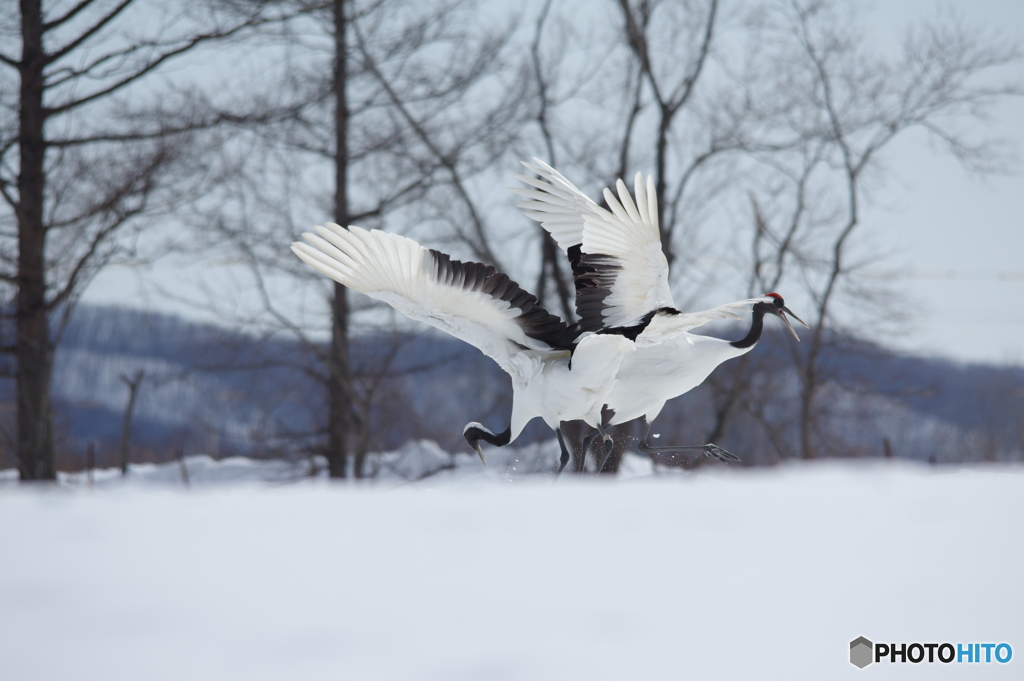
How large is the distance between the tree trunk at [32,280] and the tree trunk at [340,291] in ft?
10.6

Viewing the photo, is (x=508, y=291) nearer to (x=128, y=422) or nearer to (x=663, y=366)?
(x=663, y=366)

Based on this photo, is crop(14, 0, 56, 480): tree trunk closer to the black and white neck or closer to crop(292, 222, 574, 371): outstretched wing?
crop(292, 222, 574, 371): outstretched wing

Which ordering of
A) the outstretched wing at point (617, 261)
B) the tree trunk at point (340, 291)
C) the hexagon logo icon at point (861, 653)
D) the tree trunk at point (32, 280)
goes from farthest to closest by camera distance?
the tree trunk at point (340, 291)
the tree trunk at point (32, 280)
the outstretched wing at point (617, 261)
the hexagon logo icon at point (861, 653)

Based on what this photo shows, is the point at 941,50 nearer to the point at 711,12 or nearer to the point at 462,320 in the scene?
the point at 711,12

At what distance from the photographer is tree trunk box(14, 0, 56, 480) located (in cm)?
743

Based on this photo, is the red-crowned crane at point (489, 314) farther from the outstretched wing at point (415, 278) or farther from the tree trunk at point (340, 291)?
the tree trunk at point (340, 291)

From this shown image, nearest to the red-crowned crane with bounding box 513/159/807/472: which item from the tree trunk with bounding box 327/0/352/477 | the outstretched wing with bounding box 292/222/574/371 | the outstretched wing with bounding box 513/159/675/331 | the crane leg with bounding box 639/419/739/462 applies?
the outstretched wing with bounding box 513/159/675/331

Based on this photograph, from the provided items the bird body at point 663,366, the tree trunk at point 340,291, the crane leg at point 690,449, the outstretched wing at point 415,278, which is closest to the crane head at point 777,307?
the bird body at point 663,366

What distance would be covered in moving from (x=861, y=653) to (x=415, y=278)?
2.72 m

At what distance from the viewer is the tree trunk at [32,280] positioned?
743 cm

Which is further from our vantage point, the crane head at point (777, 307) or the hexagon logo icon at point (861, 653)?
the crane head at point (777, 307)

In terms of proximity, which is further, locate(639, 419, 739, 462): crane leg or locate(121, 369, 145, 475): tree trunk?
locate(121, 369, 145, 475): tree trunk

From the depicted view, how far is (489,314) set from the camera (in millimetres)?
4289

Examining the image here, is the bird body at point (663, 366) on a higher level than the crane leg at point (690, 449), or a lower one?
higher
